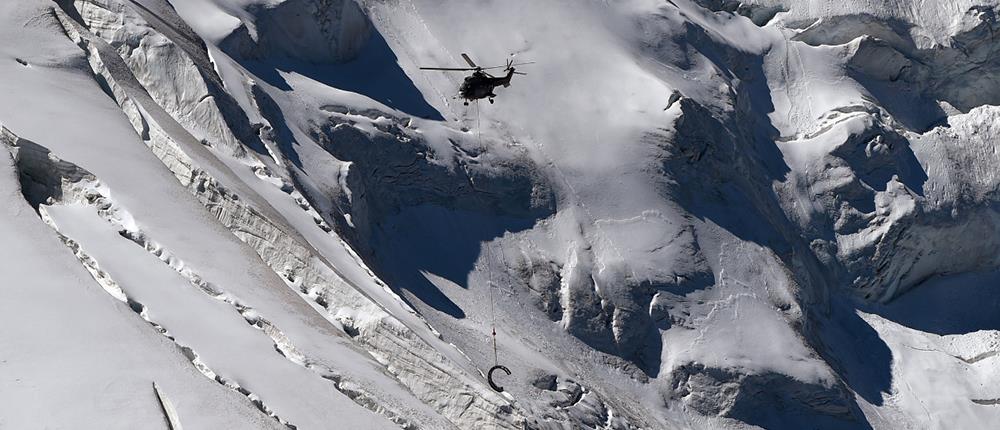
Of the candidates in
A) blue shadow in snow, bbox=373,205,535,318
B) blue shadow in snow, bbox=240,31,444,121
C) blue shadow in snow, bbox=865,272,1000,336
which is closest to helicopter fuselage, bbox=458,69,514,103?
blue shadow in snow, bbox=373,205,535,318

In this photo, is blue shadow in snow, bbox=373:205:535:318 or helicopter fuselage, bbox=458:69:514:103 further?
blue shadow in snow, bbox=373:205:535:318

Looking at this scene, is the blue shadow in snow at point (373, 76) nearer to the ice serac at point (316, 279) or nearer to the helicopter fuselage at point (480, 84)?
the helicopter fuselage at point (480, 84)

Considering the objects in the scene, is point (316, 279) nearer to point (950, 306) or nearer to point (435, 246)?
point (435, 246)

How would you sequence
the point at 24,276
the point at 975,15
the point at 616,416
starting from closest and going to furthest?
the point at 24,276, the point at 616,416, the point at 975,15

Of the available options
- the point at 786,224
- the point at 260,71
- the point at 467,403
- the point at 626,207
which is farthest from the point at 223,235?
the point at 786,224

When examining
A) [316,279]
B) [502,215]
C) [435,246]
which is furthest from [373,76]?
[316,279]

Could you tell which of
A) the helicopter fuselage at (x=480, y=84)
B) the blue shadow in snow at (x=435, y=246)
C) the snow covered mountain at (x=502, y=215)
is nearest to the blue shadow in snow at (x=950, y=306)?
the snow covered mountain at (x=502, y=215)

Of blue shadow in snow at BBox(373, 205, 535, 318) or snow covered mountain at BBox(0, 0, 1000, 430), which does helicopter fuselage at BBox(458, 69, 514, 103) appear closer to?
snow covered mountain at BBox(0, 0, 1000, 430)

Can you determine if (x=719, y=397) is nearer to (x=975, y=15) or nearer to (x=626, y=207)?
(x=626, y=207)

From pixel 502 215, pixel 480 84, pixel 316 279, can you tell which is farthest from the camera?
pixel 502 215
